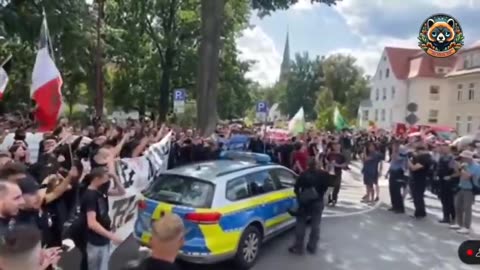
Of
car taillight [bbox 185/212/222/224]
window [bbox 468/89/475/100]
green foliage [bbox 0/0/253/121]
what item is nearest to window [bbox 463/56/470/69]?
window [bbox 468/89/475/100]

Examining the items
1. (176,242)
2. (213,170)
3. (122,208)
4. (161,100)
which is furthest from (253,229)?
(161,100)

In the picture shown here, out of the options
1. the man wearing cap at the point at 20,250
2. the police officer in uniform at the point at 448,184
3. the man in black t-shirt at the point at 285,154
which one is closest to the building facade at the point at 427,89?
the man in black t-shirt at the point at 285,154

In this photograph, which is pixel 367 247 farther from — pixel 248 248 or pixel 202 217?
pixel 202 217

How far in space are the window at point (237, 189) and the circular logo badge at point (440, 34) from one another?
6.94m

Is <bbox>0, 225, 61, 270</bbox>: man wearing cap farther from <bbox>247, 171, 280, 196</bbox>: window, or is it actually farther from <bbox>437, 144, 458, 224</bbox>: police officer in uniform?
<bbox>437, 144, 458, 224</bbox>: police officer in uniform

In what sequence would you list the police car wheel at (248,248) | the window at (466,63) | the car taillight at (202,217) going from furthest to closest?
the window at (466,63), the police car wheel at (248,248), the car taillight at (202,217)

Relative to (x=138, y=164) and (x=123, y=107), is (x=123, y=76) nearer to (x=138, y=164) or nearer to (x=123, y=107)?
(x=123, y=107)

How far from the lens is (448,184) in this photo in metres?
12.1

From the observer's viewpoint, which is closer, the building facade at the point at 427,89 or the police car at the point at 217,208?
the police car at the point at 217,208

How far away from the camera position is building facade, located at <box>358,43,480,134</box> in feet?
167

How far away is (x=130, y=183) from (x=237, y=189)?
171 centimetres

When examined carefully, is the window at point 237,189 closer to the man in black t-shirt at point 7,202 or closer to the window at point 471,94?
the man in black t-shirt at point 7,202

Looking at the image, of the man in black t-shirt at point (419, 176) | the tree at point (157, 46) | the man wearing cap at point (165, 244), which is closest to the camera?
the man wearing cap at point (165, 244)

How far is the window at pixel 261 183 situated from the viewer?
875 cm
